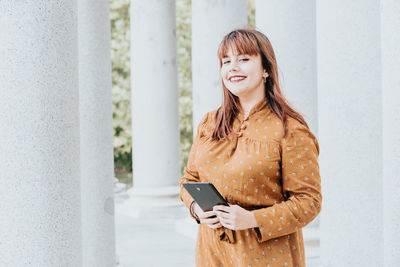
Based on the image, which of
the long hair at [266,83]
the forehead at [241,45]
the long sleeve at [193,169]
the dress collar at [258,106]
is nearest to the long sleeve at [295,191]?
the long hair at [266,83]

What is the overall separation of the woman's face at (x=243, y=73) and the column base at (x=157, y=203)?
258ft

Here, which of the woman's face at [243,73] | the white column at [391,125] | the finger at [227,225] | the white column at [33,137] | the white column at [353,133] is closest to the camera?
the white column at [33,137]

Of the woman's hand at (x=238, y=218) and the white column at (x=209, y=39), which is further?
the white column at (x=209, y=39)

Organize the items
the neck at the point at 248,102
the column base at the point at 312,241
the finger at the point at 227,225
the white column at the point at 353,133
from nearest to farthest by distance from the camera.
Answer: the finger at the point at 227,225 < the neck at the point at 248,102 < the white column at the point at 353,133 < the column base at the point at 312,241

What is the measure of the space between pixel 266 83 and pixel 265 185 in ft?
Result: 19.0

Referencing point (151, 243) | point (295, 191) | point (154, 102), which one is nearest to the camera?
Answer: point (295, 191)

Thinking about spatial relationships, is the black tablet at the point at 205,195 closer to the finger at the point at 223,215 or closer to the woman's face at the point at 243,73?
the finger at the point at 223,215

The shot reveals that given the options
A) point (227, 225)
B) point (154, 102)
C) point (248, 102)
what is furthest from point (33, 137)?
point (154, 102)

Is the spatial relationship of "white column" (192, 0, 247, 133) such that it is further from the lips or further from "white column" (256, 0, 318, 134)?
the lips

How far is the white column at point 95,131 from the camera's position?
1895 inches

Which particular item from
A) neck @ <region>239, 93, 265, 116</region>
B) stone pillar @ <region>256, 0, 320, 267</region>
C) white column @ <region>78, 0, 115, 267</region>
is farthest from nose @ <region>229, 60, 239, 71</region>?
stone pillar @ <region>256, 0, 320, 267</region>

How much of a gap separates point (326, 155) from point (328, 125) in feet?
7.97

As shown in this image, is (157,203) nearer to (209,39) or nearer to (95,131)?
(209,39)

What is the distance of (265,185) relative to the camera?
26312mm
